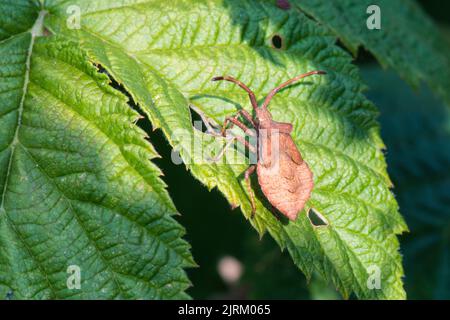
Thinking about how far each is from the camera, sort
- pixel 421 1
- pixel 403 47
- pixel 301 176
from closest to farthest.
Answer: pixel 301 176
pixel 403 47
pixel 421 1

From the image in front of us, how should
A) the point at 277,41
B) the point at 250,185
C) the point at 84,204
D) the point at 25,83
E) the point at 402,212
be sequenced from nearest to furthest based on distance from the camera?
the point at 84,204, the point at 25,83, the point at 250,185, the point at 277,41, the point at 402,212

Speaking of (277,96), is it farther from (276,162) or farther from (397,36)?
(397,36)

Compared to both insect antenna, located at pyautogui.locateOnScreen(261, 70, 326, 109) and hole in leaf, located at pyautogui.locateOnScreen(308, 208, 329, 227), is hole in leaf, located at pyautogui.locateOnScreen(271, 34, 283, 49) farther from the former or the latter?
hole in leaf, located at pyautogui.locateOnScreen(308, 208, 329, 227)

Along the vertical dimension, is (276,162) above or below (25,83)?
below

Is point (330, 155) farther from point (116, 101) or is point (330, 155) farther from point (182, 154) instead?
point (116, 101)

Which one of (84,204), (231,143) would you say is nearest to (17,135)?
(84,204)

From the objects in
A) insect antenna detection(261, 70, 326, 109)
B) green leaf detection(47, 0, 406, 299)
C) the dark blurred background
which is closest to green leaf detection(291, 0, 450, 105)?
the dark blurred background

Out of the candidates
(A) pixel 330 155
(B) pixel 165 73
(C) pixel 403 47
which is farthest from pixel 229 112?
(C) pixel 403 47
